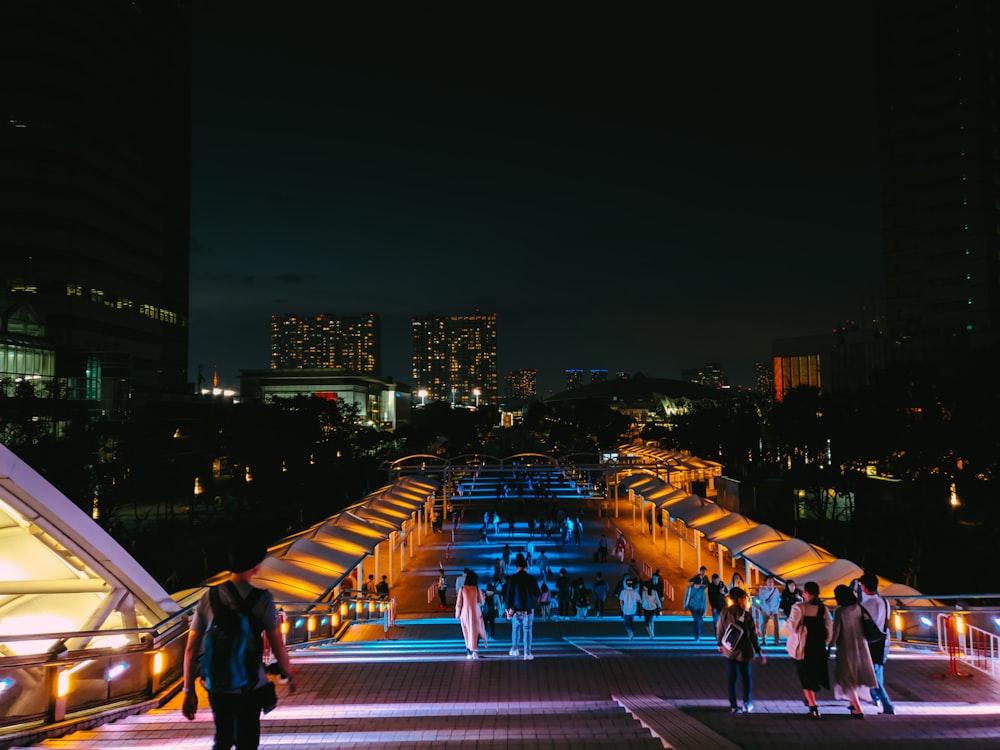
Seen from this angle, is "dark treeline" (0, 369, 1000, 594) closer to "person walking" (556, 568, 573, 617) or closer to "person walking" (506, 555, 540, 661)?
"person walking" (556, 568, 573, 617)

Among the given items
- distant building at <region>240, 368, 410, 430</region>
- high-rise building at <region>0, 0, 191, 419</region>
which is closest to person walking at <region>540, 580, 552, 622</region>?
high-rise building at <region>0, 0, 191, 419</region>

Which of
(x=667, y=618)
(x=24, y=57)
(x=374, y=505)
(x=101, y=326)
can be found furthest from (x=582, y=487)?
(x=24, y=57)

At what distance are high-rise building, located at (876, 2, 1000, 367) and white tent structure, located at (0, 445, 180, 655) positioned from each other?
2527 inches

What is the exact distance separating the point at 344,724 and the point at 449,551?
58.5ft

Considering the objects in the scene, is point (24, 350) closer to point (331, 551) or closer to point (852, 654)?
point (331, 551)

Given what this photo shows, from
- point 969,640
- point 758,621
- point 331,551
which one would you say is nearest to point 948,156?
point 758,621

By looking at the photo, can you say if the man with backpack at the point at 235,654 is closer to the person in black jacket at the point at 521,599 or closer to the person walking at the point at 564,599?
the person in black jacket at the point at 521,599

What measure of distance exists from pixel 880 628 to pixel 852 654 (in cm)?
79

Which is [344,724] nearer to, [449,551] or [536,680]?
[536,680]

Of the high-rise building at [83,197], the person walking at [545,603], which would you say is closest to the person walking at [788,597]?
the person walking at [545,603]

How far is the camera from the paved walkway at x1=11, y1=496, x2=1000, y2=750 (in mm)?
4863

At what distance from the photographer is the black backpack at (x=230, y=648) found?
3475 mm

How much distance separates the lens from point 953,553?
27703 mm

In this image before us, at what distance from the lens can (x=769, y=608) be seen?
10.9 m
